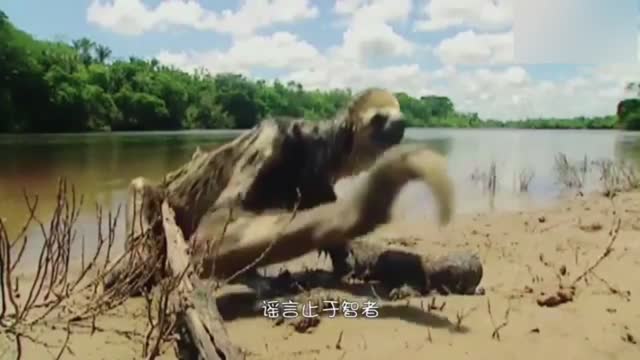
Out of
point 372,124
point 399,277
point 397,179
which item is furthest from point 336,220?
point 372,124

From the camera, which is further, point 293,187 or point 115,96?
point 115,96

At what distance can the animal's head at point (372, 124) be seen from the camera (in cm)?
612

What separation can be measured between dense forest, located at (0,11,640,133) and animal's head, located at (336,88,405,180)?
134 feet

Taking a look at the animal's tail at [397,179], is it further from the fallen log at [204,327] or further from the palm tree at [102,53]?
the palm tree at [102,53]

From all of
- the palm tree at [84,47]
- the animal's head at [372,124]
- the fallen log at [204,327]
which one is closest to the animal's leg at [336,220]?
the animal's head at [372,124]

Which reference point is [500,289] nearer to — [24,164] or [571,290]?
[571,290]

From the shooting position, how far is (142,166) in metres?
23.9

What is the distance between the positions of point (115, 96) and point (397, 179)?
69247mm

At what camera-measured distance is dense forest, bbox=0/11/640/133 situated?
58812mm

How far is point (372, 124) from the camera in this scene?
243 inches

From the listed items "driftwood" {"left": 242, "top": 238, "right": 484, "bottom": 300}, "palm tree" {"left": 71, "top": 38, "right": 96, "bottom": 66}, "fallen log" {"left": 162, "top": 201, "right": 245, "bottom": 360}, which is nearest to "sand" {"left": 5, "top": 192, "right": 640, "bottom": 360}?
"driftwood" {"left": 242, "top": 238, "right": 484, "bottom": 300}

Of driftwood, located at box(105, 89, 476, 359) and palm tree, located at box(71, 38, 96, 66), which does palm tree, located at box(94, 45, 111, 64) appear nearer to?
palm tree, located at box(71, 38, 96, 66)

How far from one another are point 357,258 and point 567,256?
241 cm

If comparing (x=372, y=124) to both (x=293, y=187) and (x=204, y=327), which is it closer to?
(x=293, y=187)
